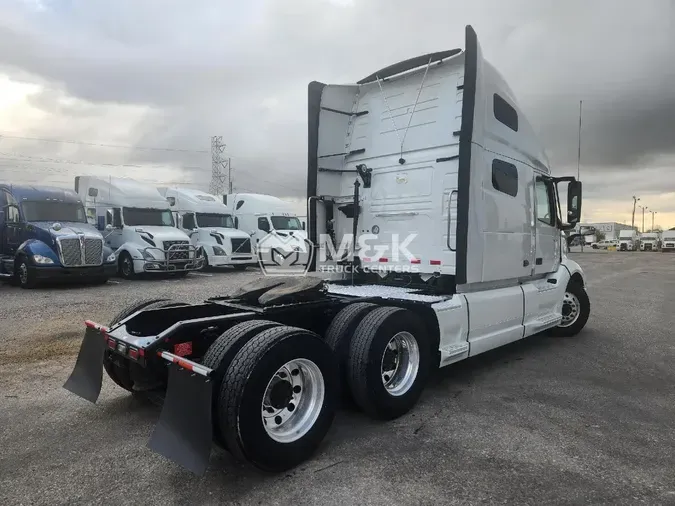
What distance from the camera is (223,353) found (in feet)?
10.0

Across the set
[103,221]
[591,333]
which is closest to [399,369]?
[591,333]

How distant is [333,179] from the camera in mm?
6188

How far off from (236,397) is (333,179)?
3854 mm

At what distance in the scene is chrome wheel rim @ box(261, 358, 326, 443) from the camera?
3.17 m

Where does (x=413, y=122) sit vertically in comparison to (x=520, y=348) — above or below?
above

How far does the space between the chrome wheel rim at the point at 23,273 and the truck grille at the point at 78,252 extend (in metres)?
0.98

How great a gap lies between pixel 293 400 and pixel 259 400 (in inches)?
17.9

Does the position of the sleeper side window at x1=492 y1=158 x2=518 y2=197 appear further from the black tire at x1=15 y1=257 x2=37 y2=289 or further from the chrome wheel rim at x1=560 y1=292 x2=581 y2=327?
the black tire at x1=15 y1=257 x2=37 y2=289

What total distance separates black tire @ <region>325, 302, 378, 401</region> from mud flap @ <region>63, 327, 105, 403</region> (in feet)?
6.30

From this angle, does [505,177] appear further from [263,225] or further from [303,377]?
[263,225]

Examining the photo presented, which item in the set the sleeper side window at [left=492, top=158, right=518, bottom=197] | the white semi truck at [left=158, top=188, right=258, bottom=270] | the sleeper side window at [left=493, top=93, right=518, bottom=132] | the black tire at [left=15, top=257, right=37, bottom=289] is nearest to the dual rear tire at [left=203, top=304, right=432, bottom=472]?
the sleeper side window at [left=492, top=158, right=518, bottom=197]

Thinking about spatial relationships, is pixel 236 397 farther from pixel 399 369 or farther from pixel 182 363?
pixel 399 369

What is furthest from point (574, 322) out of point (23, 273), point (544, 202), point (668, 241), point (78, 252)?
point (668, 241)

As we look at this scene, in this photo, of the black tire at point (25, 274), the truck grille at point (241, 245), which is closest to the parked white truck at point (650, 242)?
the truck grille at point (241, 245)
